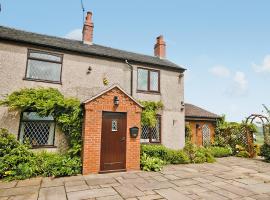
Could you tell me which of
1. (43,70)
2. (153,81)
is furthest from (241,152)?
(43,70)

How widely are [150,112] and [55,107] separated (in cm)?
497

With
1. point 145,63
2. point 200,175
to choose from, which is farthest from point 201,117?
point 200,175

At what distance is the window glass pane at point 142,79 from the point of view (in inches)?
472

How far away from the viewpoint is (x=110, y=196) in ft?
17.9

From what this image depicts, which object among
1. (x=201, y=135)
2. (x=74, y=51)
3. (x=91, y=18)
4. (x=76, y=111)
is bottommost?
(x=201, y=135)

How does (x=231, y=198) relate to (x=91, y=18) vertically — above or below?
below

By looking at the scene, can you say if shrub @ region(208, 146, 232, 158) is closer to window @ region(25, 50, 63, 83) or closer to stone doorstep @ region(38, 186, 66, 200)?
stone doorstep @ region(38, 186, 66, 200)

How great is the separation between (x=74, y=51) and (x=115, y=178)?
6.69 m

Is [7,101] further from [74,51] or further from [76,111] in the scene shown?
[74,51]

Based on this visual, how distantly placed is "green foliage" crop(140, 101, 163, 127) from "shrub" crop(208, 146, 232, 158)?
5.13m

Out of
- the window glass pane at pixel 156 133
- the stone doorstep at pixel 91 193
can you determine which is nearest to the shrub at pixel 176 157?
the window glass pane at pixel 156 133

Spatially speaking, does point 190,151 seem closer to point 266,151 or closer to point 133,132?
point 133,132

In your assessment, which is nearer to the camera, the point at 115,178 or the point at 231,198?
the point at 231,198

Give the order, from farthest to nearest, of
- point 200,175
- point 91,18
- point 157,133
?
point 91,18
point 157,133
point 200,175
